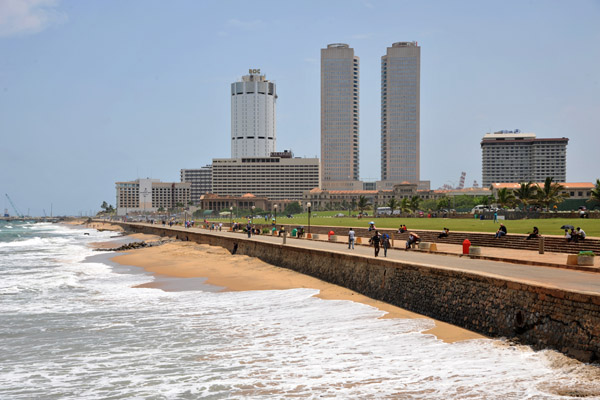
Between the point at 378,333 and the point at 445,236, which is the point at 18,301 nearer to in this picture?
the point at 378,333

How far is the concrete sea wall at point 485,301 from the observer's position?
12219 millimetres

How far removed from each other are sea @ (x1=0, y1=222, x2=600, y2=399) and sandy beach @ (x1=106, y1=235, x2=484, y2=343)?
0.86 m

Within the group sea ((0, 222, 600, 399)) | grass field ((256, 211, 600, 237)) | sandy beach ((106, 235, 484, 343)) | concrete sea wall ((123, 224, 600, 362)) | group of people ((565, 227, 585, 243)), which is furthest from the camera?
grass field ((256, 211, 600, 237))

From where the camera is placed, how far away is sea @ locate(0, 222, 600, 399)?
11141 millimetres

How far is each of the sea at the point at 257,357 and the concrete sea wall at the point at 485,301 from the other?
54 centimetres

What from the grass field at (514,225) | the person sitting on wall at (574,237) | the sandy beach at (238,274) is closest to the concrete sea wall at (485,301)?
the sandy beach at (238,274)

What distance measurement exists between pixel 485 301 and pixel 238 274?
761 inches

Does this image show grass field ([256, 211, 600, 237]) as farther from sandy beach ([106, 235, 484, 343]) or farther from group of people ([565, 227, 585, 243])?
sandy beach ([106, 235, 484, 343])

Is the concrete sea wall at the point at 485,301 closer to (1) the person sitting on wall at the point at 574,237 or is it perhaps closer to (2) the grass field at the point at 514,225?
(1) the person sitting on wall at the point at 574,237

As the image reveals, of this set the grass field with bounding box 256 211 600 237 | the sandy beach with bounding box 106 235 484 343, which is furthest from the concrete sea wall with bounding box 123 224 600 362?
the grass field with bounding box 256 211 600 237

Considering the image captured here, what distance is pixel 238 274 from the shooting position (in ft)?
107

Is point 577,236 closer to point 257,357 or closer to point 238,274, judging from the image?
point 238,274

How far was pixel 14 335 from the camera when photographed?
16750 mm

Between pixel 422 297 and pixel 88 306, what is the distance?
13.6m
